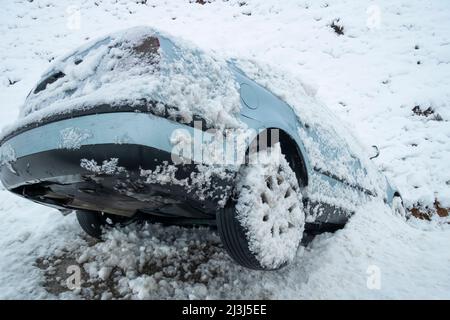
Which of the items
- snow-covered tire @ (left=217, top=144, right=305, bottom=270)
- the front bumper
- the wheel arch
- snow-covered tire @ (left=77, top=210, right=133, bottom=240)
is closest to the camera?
the front bumper

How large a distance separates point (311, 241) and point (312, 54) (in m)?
8.34

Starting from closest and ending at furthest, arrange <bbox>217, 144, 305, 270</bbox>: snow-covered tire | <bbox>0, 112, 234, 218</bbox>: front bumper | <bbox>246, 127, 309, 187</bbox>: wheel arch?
<bbox>0, 112, 234, 218</bbox>: front bumper < <bbox>217, 144, 305, 270</bbox>: snow-covered tire < <bbox>246, 127, 309, 187</bbox>: wheel arch

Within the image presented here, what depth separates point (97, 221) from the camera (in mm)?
3105

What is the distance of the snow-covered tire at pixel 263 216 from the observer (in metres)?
1.95

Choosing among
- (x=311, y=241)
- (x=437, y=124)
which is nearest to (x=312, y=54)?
(x=437, y=124)

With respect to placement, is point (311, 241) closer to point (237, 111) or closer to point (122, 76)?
point (237, 111)

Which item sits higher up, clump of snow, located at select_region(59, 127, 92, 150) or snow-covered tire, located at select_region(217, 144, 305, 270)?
clump of snow, located at select_region(59, 127, 92, 150)

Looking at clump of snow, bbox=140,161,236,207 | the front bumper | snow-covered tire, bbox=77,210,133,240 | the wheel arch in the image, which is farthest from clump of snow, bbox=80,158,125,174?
snow-covered tire, bbox=77,210,133,240

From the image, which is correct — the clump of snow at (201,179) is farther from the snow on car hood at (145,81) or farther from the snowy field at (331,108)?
the snowy field at (331,108)

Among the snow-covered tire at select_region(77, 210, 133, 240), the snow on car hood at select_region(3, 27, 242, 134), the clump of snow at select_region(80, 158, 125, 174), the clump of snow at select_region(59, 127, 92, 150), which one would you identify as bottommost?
the snow-covered tire at select_region(77, 210, 133, 240)

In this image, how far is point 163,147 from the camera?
159 cm

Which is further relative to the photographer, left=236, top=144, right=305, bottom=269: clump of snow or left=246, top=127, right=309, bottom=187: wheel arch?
left=246, top=127, right=309, bottom=187: wheel arch

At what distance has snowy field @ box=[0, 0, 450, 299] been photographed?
8.25ft

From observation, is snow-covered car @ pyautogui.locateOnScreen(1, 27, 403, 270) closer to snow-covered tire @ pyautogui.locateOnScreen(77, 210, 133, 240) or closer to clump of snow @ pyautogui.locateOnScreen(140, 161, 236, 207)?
clump of snow @ pyautogui.locateOnScreen(140, 161, 236, 207)
